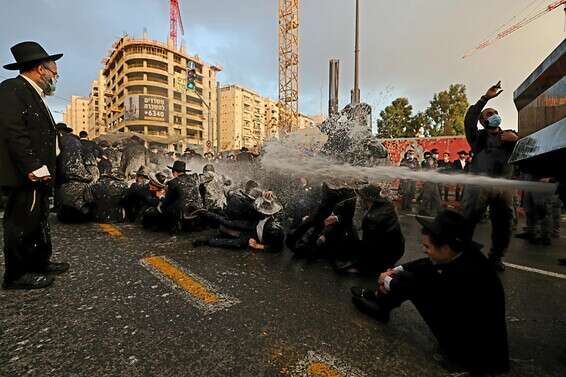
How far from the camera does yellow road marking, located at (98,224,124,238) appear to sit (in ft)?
15.6

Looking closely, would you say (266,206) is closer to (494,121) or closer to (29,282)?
(29,282)

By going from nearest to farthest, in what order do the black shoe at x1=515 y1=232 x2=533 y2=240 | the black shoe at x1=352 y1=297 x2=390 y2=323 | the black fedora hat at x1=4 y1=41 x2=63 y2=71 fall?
the black shoe at x1=352 y1=297 x2=390 y2=323
the black fedora hat at x1=4 y1=41 x2=63 y2=71
the black shoe at x1=515 y1=232 x2=533 y2=240

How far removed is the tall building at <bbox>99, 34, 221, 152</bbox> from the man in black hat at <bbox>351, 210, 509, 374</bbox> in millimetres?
56769

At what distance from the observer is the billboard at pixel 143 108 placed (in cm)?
5819

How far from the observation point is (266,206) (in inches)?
168

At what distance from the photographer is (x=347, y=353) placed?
74.8 inches

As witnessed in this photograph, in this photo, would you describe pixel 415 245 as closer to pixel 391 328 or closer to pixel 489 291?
pixel 391 328

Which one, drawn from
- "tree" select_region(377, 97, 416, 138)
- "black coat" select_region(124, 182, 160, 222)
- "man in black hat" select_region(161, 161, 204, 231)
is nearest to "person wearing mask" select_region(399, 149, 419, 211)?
"man in black hat" select_region(161, 161, 204, 231)

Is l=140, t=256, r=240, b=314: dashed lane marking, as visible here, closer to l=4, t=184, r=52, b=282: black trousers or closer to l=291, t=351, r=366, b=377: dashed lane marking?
l=291, t=351, r=366, b=377: dashed lane marking

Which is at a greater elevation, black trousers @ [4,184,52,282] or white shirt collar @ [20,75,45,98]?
white shirt collar @ [20,75,45,98]

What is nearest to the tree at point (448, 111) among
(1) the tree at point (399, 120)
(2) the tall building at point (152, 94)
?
(1) the tree at point (399, 120)

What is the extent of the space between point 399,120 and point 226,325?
26.4 meters

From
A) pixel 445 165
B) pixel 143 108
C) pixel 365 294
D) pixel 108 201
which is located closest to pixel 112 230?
pixel 108 201

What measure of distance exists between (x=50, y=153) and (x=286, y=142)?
4.47 meters
